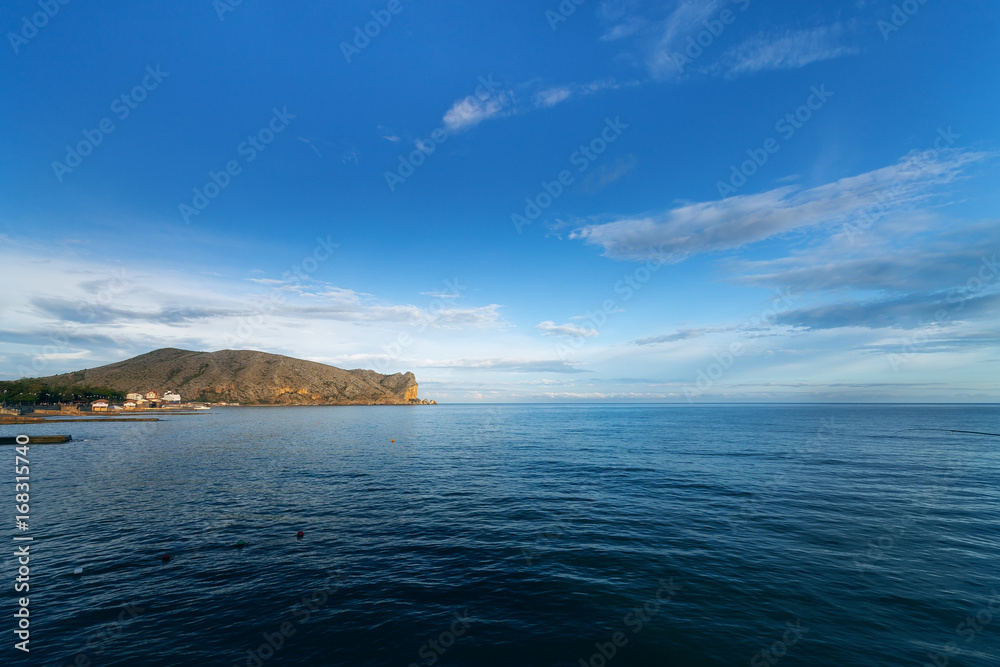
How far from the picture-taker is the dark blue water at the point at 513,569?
1470cm

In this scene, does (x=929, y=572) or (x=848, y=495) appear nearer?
(x=929, y=572)

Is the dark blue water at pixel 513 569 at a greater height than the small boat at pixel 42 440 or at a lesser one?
lesser

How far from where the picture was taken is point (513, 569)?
2095cm

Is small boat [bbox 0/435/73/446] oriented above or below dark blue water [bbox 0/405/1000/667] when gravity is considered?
above

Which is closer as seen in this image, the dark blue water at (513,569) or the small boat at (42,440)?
the dark blue water at (513,569)

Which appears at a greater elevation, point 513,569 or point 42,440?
point 42,440

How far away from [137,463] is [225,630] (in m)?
50.2

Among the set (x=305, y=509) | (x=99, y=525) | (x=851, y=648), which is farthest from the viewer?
(x=305, y=509)

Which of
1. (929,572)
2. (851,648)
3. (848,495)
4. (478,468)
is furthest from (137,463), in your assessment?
(848,495)

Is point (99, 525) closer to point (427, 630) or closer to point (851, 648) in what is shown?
point (427, 630)

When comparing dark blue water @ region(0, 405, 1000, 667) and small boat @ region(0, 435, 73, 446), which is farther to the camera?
small boat @ region(0, 435, 73, 446)

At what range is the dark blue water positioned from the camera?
48.2 feet

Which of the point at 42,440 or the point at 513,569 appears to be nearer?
the point at 513,569

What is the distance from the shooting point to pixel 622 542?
24750 millimetres
